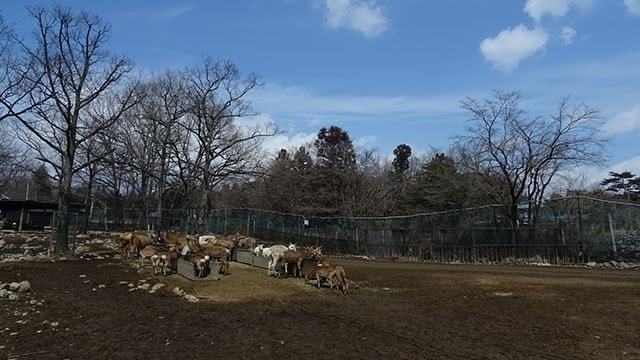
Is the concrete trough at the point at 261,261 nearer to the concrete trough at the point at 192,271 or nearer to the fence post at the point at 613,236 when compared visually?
the concrete trough at the point at 192,271

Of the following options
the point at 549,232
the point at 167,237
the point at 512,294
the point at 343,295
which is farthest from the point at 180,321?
the point at 549,232

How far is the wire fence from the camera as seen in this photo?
84.1 feet

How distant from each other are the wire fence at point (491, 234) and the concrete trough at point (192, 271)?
16.2 m

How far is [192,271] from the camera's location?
15492mm

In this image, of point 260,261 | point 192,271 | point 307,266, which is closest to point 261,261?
point 260,261

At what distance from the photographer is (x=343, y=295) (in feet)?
45.2

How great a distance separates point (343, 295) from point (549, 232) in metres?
16.9

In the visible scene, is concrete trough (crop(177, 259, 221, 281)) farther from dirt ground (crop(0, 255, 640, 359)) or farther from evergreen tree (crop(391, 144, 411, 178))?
evergreen tree (crop(391, 144, 411, 178))

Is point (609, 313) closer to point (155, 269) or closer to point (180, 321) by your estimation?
point (180, 321)

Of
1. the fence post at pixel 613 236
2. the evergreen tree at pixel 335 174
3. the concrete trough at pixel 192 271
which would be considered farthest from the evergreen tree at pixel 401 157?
the concrete trough at pixel 192 271

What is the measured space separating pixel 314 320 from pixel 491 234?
19.8 meters

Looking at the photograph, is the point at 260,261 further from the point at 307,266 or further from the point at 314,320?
the point at 314,320

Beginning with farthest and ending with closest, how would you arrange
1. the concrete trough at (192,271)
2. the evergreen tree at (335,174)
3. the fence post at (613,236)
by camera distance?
the evergreen tree at (335,174)
the fence post at (613,236)
the concrete trough at (192,271)

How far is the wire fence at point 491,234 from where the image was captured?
2564 centimetres
